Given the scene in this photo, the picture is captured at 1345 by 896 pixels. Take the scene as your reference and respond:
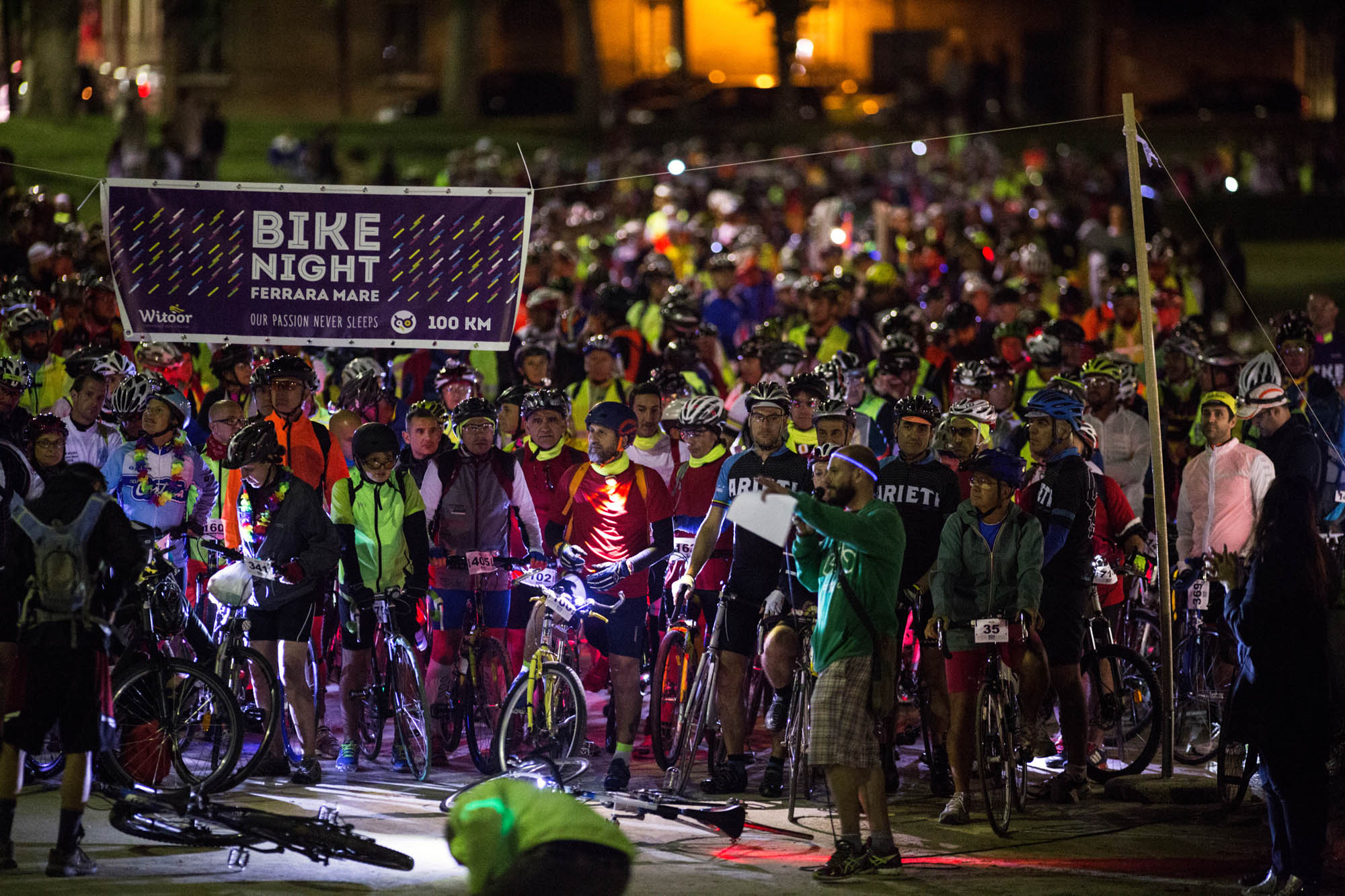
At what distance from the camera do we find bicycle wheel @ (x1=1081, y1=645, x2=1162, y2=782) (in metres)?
10.9

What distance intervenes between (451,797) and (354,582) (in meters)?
1.52

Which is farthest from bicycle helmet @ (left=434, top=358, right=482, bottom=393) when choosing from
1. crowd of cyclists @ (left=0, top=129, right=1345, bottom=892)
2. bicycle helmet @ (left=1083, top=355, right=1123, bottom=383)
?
bicycle helmet @ (left=1083, top=355, right=1123, bottom=383)

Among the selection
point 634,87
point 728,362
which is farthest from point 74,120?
point 728,362

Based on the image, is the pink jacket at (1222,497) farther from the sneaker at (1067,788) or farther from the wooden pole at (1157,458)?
the sneaker at (1067,788)

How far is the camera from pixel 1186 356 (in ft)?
47.7

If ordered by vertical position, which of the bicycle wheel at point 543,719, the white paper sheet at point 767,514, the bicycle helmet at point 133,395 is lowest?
the bicycle wheel at point 543,719

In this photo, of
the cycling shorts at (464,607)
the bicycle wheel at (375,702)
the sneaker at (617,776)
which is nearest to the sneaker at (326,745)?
the bicycle wheel at (375,702)

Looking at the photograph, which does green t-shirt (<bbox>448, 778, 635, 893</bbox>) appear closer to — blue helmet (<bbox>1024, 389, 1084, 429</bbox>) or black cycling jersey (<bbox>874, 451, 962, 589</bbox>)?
black cycling jersey (<bbox>874, 451, 962, 589</bbox>)

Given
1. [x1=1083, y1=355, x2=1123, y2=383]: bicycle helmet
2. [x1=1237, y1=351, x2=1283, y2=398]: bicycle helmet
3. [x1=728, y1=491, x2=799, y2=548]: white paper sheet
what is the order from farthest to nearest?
[x1=1083, y1=355, x2=1123, y2=383]: bicycle helmet → [x1=1237, y1=351, x2=1283, y2=398]: bicycle helmet → [x1=728, y1=491, x2=799, y2=548]: white paper sheet

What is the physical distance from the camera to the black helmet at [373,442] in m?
10.4

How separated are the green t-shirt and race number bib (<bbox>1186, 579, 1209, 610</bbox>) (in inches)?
251

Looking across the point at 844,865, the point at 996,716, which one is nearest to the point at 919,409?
the point at 996,716

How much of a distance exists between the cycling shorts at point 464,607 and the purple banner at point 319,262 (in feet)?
5.02

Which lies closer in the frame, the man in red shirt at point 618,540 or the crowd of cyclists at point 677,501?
the crowd of cyclists at point 677,501
